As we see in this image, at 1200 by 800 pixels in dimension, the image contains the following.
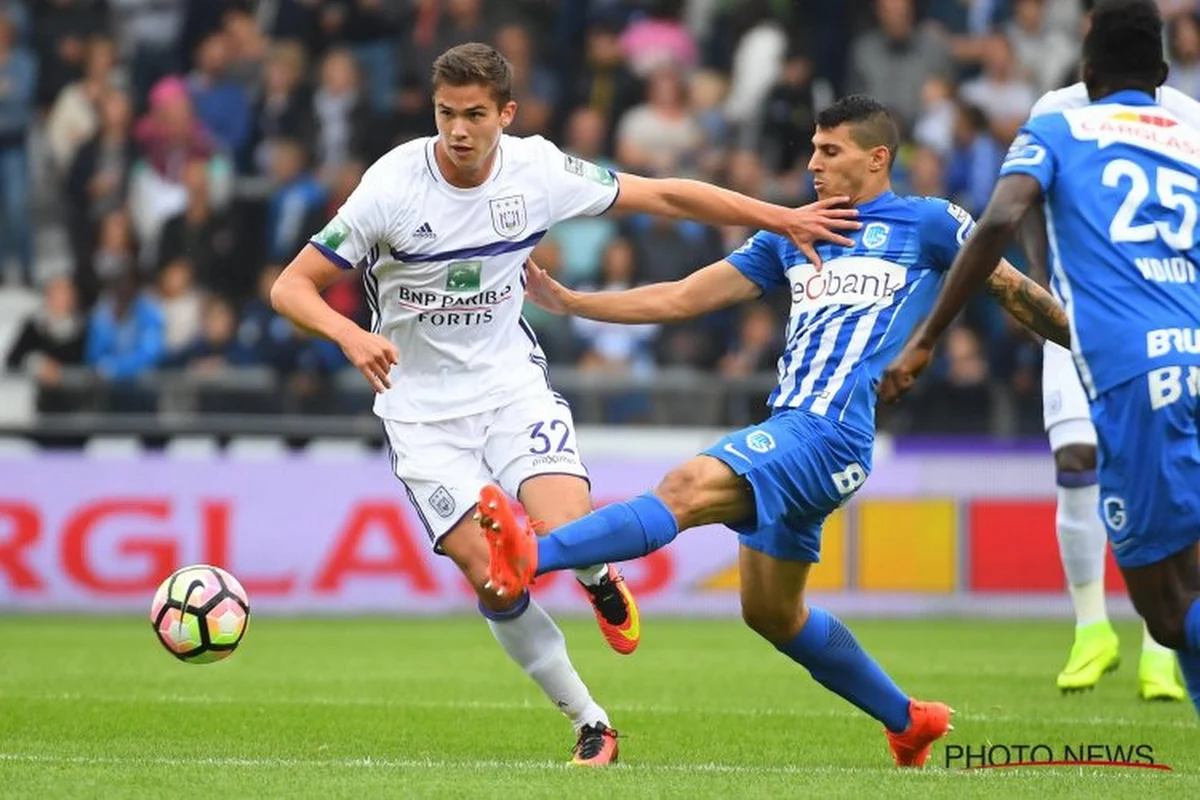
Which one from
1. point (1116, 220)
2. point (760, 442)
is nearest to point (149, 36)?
point (760, 442)

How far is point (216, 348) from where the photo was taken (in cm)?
1717

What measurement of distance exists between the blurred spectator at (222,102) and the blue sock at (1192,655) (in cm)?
1406

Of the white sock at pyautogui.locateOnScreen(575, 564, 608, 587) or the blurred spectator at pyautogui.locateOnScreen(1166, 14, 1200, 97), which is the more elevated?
the blurred spectator at pyautogui.locateOnScreen(1166, 14, 1200, 97)

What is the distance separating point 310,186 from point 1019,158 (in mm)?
12516

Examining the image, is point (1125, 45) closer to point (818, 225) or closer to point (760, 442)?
point (818, 225)

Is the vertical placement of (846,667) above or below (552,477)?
below

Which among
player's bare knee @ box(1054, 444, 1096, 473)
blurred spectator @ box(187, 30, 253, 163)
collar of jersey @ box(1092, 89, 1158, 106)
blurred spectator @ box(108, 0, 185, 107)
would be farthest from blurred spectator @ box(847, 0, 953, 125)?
collar of jersey @ box(1092, 89, 1158, 106)

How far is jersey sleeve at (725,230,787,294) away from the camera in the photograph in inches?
323

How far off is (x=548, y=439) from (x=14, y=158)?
41.9ft

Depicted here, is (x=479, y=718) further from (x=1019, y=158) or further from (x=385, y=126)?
(x=385, y=126)

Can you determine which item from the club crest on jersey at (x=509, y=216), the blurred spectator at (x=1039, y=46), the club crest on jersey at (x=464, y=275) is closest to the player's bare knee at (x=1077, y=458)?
the club crest on jersey at (x=509, y=216)

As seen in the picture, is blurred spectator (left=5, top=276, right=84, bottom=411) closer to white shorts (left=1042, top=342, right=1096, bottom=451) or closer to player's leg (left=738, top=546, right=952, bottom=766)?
white shorts (left=1042, top=342, right=1096, bottom=451)

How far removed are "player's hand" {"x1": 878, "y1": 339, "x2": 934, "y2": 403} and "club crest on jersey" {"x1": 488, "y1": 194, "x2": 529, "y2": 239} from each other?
2.19 m

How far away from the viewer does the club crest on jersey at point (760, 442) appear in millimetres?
7449
